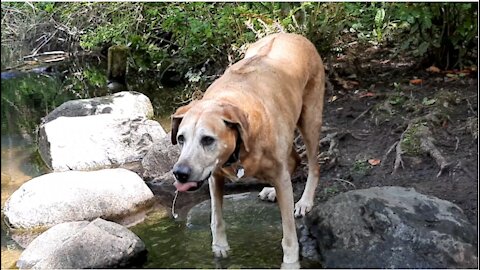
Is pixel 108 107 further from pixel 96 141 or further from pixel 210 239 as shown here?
pixel 210 239

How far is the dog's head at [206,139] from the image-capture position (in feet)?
13.1

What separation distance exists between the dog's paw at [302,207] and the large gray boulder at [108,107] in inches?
165

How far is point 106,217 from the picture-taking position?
652 cm

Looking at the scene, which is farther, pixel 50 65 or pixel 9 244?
pixel 50 65

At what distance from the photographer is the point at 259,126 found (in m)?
4.48

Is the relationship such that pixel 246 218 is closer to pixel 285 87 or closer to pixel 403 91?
pixel 285 87

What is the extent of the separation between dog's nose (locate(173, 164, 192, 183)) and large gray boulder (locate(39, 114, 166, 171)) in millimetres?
4571

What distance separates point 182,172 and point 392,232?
1.60 meters

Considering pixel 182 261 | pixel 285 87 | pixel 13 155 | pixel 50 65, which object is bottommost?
pixel 50 65

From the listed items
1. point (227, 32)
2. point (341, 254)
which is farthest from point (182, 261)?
point (227, 32)

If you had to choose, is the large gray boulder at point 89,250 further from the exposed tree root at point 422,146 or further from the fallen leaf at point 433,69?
the fallen leaf at point 433,69

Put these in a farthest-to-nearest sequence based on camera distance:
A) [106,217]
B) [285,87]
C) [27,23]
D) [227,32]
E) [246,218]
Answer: [27,23], [227,32], [106,217], [246,218], [285,87]

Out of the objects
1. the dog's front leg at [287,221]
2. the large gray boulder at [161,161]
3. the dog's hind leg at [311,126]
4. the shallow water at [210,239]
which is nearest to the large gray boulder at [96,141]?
the large gray boulder at [161,161]

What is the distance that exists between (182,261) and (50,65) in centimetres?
1339
